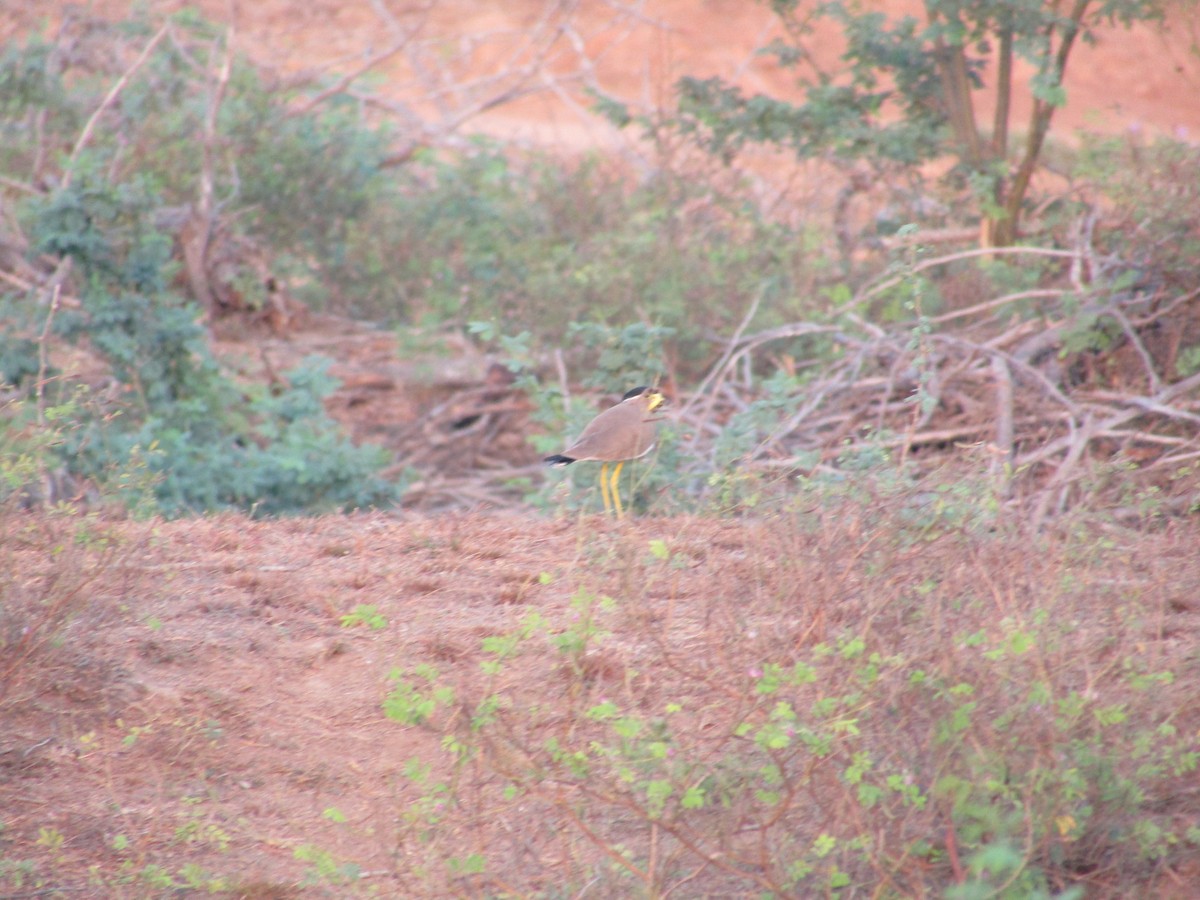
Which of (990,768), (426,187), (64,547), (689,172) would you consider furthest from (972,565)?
(426,187)

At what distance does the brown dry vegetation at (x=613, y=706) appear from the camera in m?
2.59

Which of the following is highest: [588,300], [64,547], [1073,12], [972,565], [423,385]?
[1073,12]

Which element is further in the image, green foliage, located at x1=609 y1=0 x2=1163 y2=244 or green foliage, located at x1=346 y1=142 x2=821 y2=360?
green foliage, located at x1=346 y1=142 x2=821 y2=360

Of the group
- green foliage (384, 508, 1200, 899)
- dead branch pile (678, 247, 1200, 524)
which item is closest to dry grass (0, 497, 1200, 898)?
green foliage (384, 508, 1200, 899)

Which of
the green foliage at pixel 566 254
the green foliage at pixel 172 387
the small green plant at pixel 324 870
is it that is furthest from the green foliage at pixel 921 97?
the small green plant at pixel 324 870

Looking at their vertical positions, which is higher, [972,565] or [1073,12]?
[1073,12]

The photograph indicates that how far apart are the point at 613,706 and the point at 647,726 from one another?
0.45ft

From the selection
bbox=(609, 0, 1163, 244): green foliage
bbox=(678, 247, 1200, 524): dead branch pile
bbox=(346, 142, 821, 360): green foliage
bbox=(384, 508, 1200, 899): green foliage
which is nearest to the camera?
bbox=(384, 508, 1200, 899): green foliage

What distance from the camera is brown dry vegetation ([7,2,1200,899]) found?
102 inches

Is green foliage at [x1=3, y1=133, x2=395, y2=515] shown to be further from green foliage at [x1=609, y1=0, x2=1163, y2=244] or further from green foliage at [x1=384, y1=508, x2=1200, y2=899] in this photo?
green foliage at [x1=384, y1=508, x2=1200, y2=899]

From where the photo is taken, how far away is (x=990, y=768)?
2480mm

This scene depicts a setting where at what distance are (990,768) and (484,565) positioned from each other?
198cm

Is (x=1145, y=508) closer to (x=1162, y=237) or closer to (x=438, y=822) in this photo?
(x=438, y=822)

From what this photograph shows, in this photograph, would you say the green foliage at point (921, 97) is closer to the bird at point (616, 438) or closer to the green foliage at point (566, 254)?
the green foliage at point (566, 254)
